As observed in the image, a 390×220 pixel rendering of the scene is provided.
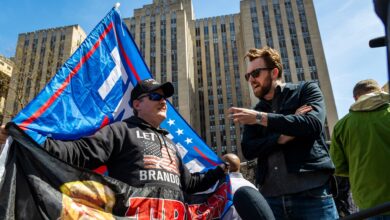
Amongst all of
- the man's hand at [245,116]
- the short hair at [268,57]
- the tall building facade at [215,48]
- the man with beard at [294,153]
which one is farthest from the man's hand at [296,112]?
the tall building facade at [215,48]

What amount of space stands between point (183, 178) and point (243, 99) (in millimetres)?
73363

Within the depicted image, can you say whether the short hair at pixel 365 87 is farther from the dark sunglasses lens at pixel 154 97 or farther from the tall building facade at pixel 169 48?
the tall building facade at pixel 169 48

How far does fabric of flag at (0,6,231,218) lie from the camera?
240cm

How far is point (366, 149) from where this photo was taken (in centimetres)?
281

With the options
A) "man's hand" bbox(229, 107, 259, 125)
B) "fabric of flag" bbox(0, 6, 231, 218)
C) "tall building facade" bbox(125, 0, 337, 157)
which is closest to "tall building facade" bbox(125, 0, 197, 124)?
"tall building facade" bbox(125, 0, 337, 157)

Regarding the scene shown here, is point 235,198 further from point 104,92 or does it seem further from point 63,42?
point 63,42

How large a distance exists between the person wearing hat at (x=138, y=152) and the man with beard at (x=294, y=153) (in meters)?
0.71

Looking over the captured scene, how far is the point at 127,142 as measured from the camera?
2604 millimetres

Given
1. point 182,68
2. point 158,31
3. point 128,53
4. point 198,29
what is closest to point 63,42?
point 158,31

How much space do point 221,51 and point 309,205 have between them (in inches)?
3248

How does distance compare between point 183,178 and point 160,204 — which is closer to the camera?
point 160,204

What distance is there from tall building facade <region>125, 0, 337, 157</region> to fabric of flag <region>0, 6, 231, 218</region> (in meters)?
52.3

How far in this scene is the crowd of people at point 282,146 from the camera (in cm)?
236

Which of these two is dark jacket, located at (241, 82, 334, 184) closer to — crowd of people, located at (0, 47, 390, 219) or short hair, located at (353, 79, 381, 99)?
crowd of people, located at (0, 47, 390, 219)
